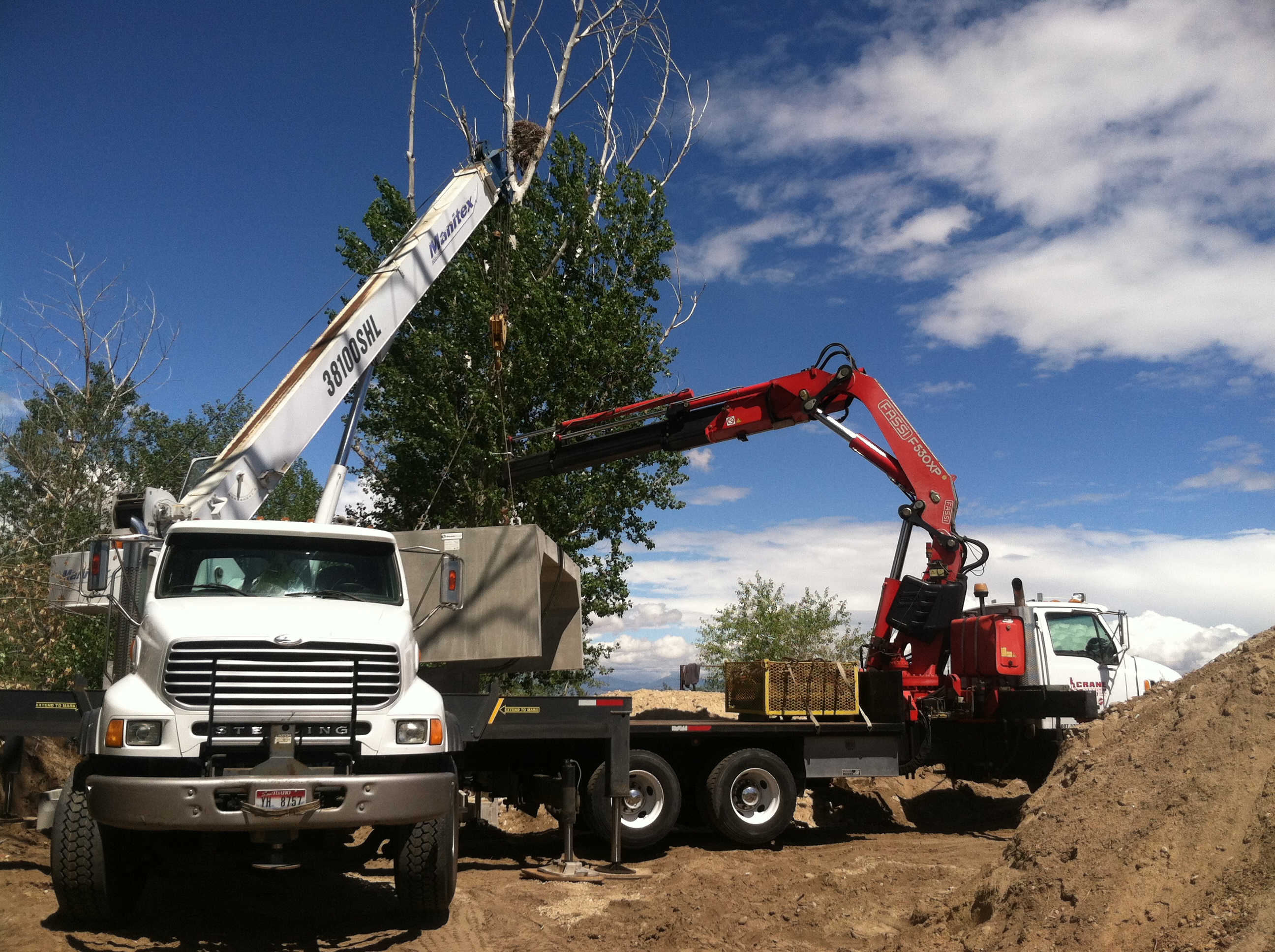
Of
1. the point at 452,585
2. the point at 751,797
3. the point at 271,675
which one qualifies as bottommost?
the point at 751,797

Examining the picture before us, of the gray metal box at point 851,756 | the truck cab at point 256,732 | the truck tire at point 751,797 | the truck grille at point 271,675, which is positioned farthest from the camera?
the gray metal box at point 851,756

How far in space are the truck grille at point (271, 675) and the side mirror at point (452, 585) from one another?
132 centimetres

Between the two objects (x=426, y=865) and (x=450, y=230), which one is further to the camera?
(x=450, y=230)

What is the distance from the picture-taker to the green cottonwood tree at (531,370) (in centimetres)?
1941

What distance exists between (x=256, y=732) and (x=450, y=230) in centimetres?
854

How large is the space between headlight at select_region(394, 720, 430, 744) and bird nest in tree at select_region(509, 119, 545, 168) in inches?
607

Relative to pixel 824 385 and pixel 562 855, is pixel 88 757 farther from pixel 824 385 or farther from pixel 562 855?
pixel 824 385

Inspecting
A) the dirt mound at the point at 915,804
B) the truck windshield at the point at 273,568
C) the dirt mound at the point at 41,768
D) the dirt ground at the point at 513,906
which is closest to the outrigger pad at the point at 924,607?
the dirt mound at the point at 915,804

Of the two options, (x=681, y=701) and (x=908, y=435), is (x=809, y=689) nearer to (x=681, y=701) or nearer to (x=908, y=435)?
(x=908, y=435)

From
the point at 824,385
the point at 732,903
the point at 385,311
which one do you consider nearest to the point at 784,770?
Answer: the point at 732,903

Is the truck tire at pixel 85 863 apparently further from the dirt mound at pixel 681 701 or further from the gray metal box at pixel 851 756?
the dirt mound at pixel 681 701

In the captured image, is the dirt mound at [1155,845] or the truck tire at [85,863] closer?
the dirt mound at [1155,845]

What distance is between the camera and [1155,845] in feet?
20.1

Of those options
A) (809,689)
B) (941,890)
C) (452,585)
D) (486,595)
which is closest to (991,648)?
(809,689)
